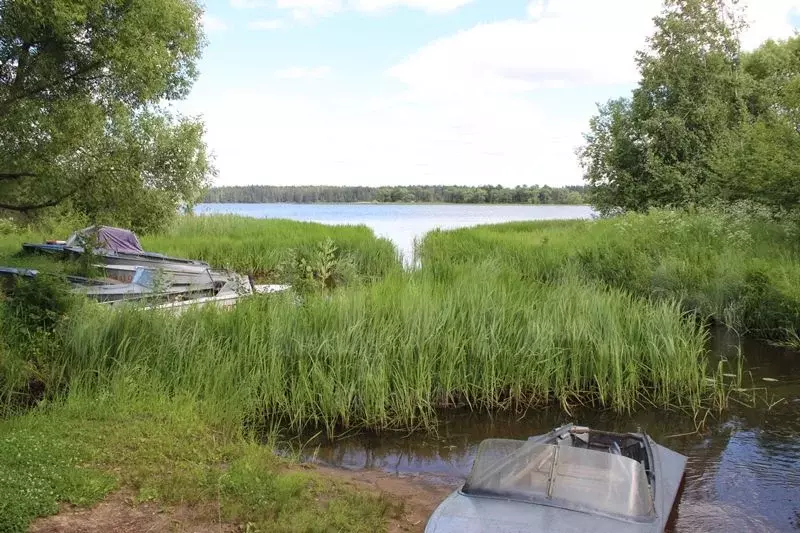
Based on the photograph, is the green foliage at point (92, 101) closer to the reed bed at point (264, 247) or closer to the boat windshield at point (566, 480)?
the reed bed at point (264, 247)

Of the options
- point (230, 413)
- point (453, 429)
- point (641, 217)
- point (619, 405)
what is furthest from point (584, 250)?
point (230, 413)

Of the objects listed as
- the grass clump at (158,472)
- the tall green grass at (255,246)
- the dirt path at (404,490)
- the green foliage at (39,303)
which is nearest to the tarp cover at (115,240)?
the tall green grass at (255,246)

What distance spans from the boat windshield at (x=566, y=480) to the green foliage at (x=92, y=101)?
6476mm

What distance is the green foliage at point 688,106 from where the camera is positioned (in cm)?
2220

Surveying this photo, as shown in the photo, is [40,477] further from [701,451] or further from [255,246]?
[255,246]

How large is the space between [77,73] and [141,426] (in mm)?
5469

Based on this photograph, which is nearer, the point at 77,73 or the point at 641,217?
the point at 77,73

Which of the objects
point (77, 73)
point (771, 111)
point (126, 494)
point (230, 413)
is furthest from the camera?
point (771, 111)

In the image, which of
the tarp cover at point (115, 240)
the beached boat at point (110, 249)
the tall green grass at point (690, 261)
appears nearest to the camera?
the beached boat at point (110, 249)

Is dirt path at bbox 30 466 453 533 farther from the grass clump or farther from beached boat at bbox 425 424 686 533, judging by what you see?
beached boat at bbox 425 424 686 533

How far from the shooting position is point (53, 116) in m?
9.17

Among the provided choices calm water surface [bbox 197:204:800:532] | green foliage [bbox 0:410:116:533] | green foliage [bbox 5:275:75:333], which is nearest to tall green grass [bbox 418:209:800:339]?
calm water surface [bbox 197:204:800:532]

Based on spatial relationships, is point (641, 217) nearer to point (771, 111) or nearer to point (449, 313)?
point (771, 111)

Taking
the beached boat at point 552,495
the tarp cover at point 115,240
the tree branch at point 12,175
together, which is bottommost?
the beached boat at point 552,495
